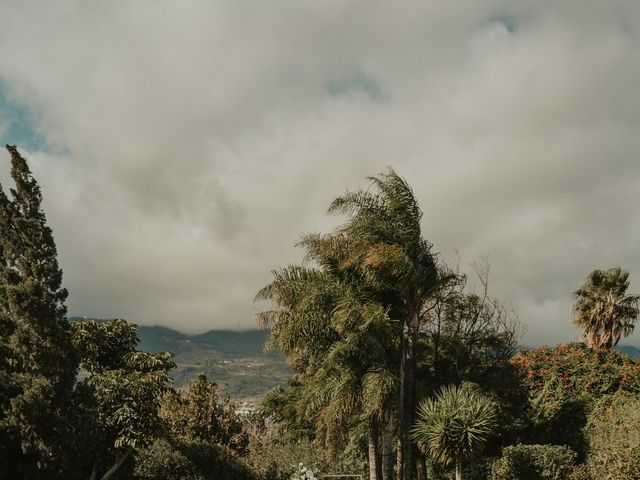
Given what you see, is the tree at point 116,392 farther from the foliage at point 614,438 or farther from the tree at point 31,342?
the foliage at point 614,438

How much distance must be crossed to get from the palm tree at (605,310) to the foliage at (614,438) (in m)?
6.29

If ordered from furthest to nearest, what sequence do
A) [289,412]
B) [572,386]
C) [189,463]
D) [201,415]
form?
[289,412] < [201,415] < [189,463] < [572,386]

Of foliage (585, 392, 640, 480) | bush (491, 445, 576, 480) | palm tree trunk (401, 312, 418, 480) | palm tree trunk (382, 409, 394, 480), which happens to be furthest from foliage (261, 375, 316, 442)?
foliage (585, 392, 640, 480)

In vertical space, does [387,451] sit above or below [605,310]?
below

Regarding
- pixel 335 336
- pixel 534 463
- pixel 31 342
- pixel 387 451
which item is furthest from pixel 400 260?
pixel 31 342

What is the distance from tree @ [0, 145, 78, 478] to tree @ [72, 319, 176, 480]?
30.6 inches

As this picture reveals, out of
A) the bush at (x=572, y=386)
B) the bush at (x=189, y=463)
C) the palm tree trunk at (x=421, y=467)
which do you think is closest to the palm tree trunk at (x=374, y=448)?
the palm tree trunk at (x=421, y=467)

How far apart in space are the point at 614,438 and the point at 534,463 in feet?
8.14

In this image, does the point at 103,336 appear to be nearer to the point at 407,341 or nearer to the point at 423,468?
the point at 407,341

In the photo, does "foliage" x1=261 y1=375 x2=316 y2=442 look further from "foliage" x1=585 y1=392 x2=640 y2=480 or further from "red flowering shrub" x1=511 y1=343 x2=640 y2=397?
"foliage" x1=585 y1=392 x2=640 y2=480

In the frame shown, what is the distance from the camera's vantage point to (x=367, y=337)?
529 inches

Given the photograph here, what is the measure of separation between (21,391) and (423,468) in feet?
43.5

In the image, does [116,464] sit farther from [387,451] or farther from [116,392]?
[387,451]

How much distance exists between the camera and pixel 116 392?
1465 centimetres
